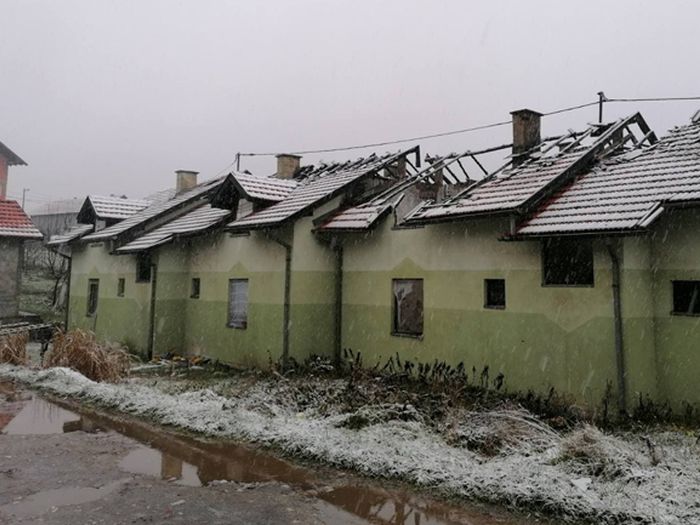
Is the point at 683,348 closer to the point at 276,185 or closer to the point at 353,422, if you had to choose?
the point at 353,422

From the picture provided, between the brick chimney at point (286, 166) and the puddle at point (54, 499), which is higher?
the brick chimney at point (286, 166)

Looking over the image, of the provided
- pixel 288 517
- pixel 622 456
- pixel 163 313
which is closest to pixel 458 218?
pixel 622 456

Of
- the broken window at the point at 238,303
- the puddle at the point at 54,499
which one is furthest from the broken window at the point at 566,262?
the broken window at the point at 238,303

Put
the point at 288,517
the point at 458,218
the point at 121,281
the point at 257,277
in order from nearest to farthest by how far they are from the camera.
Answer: the point at 288,517
the point at 458,218
the point at 257,277
the point at 121,281

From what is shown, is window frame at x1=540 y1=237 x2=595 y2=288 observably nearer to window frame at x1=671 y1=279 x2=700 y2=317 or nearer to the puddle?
window frame at x1=671 y1=279 x2=700 y2=317

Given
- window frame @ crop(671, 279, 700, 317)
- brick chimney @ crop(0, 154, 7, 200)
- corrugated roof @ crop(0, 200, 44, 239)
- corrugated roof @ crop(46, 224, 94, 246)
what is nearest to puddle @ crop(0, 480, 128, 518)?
window frame @ crop(671, 279, 700, 317)

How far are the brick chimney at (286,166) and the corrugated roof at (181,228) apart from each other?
3213 millimetres

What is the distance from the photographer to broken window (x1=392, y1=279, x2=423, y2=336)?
12.2 meters

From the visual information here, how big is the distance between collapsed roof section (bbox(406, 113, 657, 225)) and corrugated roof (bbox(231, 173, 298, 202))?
4.96m

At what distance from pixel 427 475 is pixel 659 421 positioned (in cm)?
447

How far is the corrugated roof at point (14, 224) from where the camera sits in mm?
22062

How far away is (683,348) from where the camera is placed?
8672mm

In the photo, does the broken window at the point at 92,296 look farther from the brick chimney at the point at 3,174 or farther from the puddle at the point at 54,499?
the brick chimney at the point at 3,174

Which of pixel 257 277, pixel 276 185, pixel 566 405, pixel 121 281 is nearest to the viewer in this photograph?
pixel 566 405
